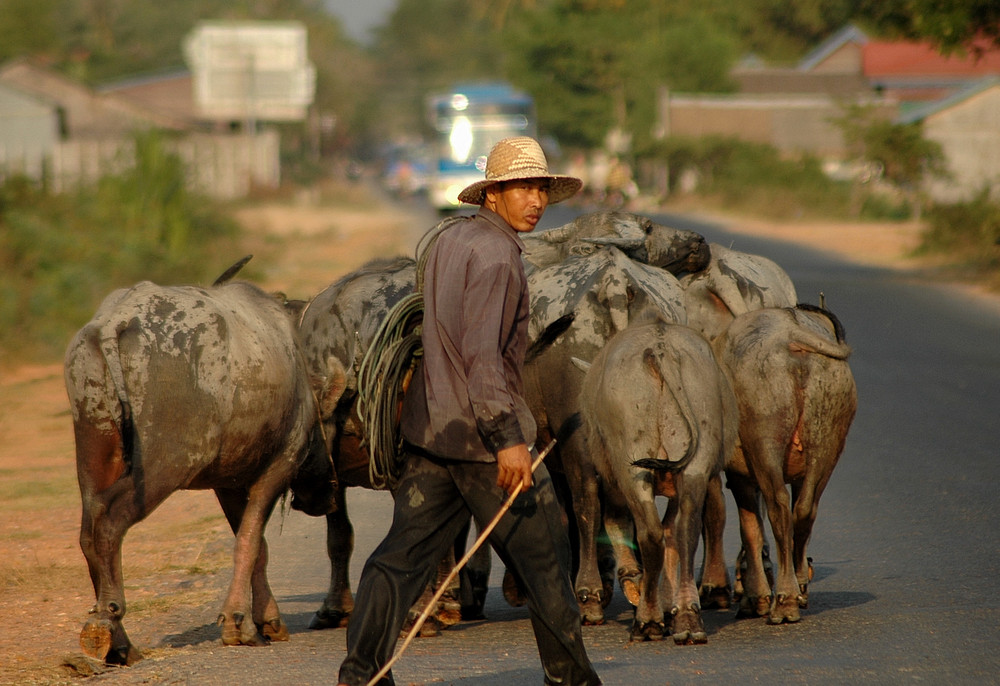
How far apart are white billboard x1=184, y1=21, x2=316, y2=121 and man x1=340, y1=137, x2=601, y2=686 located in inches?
2122

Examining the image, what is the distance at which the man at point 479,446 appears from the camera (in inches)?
Result: 177

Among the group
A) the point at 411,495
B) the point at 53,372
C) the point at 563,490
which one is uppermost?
the point at 411,495

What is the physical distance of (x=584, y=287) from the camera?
6672 mm

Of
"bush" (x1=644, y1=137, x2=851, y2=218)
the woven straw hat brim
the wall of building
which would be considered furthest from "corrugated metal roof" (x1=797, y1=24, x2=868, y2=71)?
the woven straw hat brim

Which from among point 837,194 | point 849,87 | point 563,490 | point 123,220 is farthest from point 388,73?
point 563,490

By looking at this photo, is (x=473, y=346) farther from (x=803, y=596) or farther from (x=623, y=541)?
(x=803, y=596)

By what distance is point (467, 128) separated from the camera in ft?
152

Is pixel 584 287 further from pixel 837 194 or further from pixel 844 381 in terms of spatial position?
pixel 837 194

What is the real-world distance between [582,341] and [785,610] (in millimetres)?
1476

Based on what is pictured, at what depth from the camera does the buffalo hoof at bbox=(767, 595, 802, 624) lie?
5.99 metres

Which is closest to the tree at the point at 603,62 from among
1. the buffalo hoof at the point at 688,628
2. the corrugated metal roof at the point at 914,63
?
the corrugated metal roof at the point at 914,63

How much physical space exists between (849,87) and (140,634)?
65628mm

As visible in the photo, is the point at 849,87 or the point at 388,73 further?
the point at 388,73

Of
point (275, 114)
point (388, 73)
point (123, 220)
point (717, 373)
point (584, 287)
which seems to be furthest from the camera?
point (388, 73)
